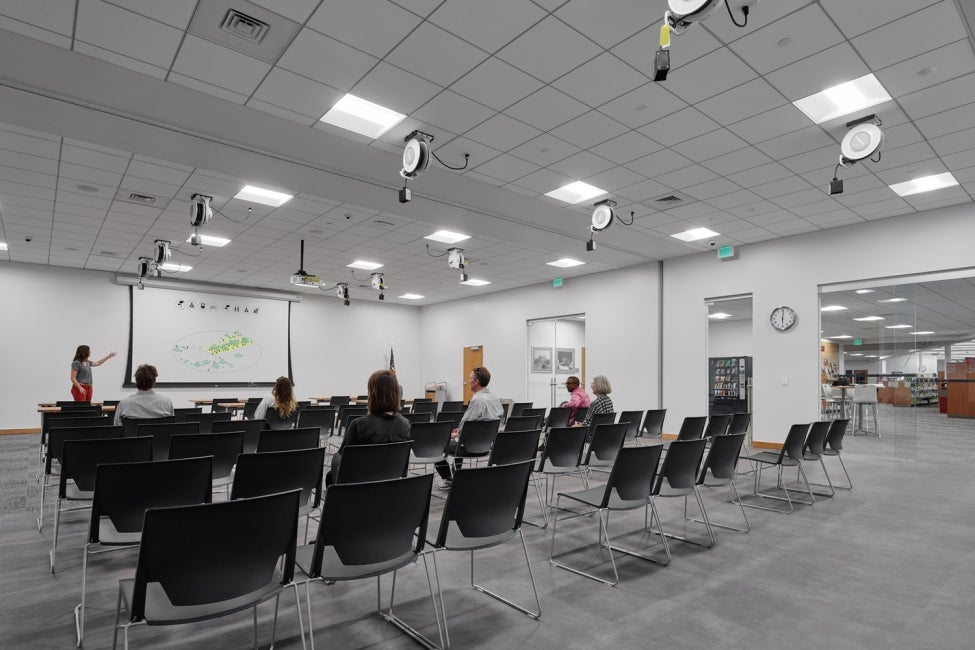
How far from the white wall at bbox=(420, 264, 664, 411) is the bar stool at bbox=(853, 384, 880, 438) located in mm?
3277

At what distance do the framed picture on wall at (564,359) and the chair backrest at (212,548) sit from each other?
1173cm

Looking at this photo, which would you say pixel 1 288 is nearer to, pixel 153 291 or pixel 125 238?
pixel 153 291

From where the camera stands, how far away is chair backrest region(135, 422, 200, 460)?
429cm

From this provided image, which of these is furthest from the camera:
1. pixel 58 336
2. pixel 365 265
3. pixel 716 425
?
pixel 58 336

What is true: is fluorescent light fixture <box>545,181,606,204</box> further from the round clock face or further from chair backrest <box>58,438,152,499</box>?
chair backrest <box>58,438,152,499</box>

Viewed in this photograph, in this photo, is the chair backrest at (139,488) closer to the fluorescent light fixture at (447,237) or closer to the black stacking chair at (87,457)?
the black stacking chair at (87,457)

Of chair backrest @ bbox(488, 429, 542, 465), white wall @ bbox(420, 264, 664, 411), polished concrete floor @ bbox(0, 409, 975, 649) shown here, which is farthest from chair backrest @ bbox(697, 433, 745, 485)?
white wall @ bbox(420, 264, 664, 411)

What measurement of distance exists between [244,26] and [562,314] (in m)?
9.78

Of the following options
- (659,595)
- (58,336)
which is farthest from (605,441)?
(58,336)

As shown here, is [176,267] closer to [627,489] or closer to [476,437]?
[476,437]

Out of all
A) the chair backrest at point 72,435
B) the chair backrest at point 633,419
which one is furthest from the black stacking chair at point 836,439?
the chair backrest at point 72,435

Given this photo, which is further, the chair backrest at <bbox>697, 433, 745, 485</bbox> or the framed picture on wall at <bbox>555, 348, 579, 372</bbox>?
the framed picture on wall at <bbox>555, 348, 579, 372</bbox>

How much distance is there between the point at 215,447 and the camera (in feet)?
12.7

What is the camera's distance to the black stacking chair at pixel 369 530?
83.6 inches
